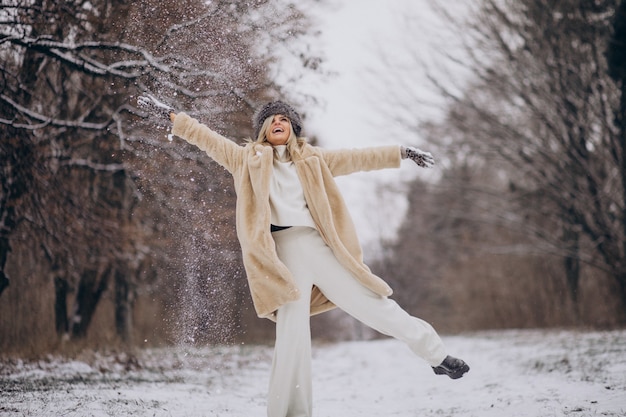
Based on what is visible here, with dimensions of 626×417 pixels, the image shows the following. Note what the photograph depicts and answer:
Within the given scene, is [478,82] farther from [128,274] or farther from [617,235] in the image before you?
[128,274]

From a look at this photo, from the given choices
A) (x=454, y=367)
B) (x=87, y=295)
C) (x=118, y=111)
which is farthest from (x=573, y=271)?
(x=454, y=367)

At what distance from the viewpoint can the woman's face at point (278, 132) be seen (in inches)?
169

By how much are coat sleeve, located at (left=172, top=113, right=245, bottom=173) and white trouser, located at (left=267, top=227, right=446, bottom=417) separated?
Answer: 0.58 m

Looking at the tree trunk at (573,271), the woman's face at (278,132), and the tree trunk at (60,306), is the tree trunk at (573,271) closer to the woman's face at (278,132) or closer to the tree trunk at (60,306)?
the tree trunk at (60,306)

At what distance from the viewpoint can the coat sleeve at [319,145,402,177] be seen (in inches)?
169

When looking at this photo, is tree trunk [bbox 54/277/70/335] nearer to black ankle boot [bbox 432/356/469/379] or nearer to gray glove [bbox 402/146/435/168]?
gray glove [bbox 402/146/435/168]

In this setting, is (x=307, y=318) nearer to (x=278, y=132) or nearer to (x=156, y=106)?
(x=278, y=132)

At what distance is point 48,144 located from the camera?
8250 mm

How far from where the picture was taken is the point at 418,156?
430 centimetres

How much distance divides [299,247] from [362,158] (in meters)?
0.74

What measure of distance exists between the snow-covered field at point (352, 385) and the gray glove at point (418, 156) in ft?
5.80

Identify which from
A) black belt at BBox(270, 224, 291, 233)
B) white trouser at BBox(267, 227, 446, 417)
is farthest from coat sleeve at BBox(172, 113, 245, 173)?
white trouser at BBox(267, 227, 446, 417)

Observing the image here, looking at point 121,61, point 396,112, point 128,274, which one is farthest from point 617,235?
point 121,61

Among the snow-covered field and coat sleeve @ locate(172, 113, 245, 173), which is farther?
the snow-covered field
